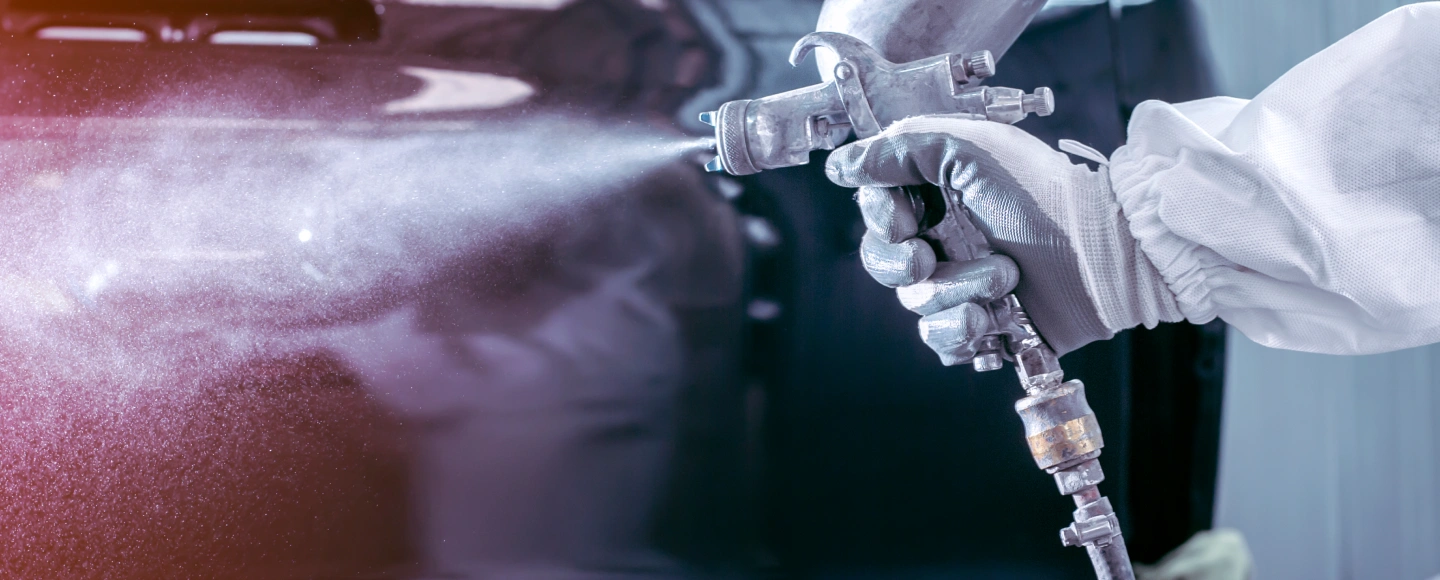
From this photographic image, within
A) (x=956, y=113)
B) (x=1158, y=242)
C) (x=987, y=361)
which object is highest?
(x=956, y=113)

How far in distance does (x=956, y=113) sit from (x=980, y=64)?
0.04m

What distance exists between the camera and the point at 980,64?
64cm

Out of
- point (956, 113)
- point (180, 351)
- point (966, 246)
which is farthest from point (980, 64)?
point (180, 351)

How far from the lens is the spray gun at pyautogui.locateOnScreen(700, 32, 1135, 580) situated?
0.63 m

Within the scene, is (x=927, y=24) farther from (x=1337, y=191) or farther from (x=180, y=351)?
(x=180, y=351)

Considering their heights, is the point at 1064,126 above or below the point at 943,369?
above

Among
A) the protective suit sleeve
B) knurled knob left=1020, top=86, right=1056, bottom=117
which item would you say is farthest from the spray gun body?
the protective suit sleeve

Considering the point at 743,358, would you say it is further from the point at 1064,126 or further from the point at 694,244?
the point at 1064,126

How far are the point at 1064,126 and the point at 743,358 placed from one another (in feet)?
1.43

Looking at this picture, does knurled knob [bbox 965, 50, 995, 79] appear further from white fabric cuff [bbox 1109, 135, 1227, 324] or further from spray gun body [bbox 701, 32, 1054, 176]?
white fabric cuff [bbox 1109, 135, 1227, 324]

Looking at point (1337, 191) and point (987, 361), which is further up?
point (1337, 191)

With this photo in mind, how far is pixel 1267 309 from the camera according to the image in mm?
604

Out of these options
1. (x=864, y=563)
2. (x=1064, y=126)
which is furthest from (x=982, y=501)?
(x=1064, y=126)

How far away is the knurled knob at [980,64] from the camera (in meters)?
0.63
